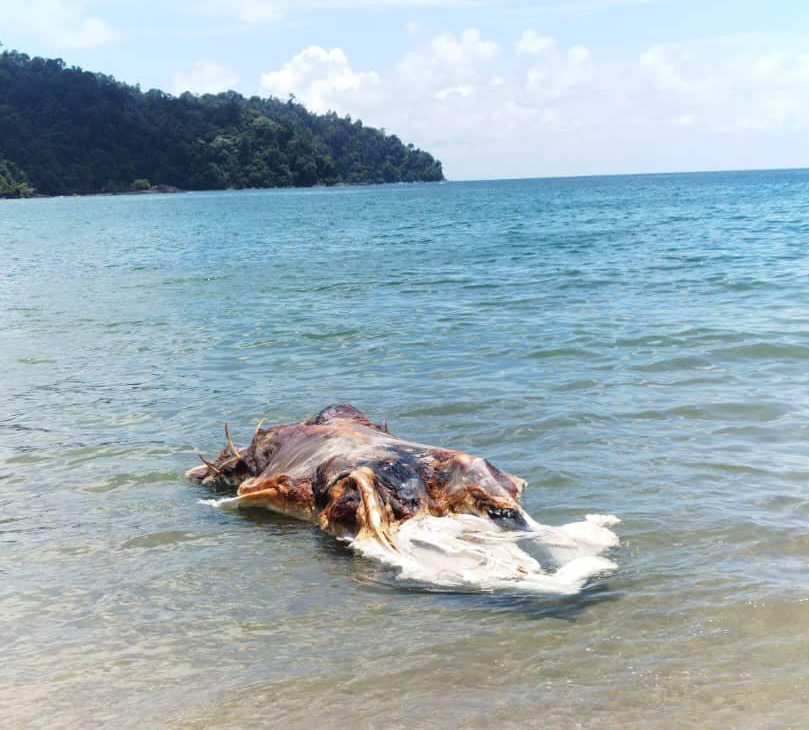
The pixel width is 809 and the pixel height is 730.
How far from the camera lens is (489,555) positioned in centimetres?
494

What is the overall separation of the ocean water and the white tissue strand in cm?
10

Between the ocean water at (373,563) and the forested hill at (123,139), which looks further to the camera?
the forested hill at (123,139)

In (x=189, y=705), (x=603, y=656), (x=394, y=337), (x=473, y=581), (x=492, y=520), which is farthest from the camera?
(x=394, y=337)

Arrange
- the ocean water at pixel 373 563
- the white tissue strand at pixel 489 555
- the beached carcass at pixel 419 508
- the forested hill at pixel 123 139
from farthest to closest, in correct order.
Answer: the forested hill at pixel 123 139, the beached carcass at pixel 419 508, the white tissue strand at pixel 489 555, the ocean water at pixel 373 563

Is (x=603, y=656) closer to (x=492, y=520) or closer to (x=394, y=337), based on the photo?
(x=492, y=520)

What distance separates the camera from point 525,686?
3951 millimetres

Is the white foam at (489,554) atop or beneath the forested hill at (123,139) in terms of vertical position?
beneath

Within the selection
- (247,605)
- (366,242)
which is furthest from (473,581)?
(366,242)

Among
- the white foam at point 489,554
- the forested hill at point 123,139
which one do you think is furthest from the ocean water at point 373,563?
the forested hill at point 123,139

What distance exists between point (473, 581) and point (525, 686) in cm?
96

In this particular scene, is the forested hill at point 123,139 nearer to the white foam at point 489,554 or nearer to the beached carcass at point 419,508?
the beached carcass at point 419,508

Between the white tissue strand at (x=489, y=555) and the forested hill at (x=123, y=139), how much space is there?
495 ft

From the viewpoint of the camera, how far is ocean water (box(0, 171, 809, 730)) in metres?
3.97

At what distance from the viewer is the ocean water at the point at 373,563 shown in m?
3.97
